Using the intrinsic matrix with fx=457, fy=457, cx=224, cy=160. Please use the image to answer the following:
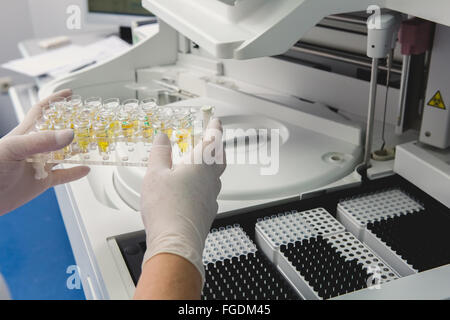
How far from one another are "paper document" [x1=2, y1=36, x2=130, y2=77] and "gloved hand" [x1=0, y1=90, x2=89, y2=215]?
1.20 m

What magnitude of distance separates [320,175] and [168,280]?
23.4 inches

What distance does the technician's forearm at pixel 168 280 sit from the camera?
0.72 m

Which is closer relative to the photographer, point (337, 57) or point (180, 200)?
point (180, 200)

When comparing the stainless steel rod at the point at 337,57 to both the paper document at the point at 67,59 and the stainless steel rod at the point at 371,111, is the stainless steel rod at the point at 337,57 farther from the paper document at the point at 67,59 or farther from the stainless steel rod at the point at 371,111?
the paper document at the point at 67,59

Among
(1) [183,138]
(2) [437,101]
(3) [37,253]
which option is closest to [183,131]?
(1) [183,138]

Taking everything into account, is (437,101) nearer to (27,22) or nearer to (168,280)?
(168,280)

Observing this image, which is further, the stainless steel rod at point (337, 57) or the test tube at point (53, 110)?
the stainless steel rod at point (337, 57)

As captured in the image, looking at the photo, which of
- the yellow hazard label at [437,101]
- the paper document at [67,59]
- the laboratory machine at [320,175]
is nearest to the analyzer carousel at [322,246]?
the laboratory machine at [320,175]

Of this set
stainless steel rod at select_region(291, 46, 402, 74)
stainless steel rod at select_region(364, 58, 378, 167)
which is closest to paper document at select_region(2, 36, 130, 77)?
stainless steel rod at select_region(291, 46, 402, 74)

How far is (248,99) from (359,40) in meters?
0.41

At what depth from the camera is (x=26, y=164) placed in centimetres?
115

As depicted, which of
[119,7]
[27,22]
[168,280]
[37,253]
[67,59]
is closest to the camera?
[168,280]

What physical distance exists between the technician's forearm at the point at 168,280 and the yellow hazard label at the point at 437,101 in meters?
0.75

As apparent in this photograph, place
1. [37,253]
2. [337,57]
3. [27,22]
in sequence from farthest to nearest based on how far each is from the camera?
[27,22], [37,253], [337,57]
